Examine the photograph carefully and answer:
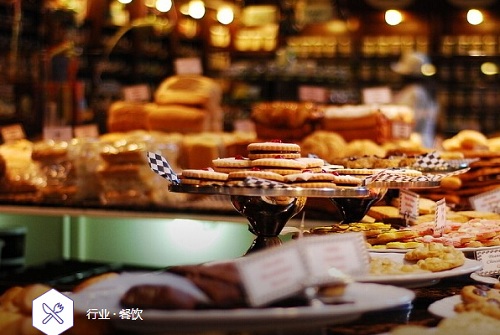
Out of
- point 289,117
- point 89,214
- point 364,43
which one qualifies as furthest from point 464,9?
point 89,214

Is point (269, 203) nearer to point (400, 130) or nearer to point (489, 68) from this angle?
point (400, 130)

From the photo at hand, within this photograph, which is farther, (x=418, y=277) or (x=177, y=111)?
(x=177, y=111)

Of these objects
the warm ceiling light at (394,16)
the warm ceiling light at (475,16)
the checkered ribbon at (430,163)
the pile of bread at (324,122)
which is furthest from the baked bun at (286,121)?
the warm ceiling light at (394,16)

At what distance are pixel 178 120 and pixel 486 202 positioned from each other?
274 cm

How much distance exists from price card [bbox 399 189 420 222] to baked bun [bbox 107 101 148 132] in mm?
3175

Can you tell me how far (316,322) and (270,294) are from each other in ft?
0.25

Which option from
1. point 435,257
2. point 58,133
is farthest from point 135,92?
point 435,257

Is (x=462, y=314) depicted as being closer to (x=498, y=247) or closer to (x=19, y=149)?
(x=498, y=247)

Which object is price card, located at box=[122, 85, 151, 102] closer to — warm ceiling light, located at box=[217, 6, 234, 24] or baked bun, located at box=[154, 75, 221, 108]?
baked bun, located at box=[154, 75, 221, 108]

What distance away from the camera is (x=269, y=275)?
3.88 feet

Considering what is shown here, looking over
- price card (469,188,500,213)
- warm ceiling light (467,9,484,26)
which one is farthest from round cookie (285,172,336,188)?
warm ceiling light (467,9,484,26)

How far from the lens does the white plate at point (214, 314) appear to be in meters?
1.10

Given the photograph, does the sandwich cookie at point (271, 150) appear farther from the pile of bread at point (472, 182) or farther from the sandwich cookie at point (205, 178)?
the pile of bread at point (472, 182)

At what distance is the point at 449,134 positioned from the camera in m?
9.90
